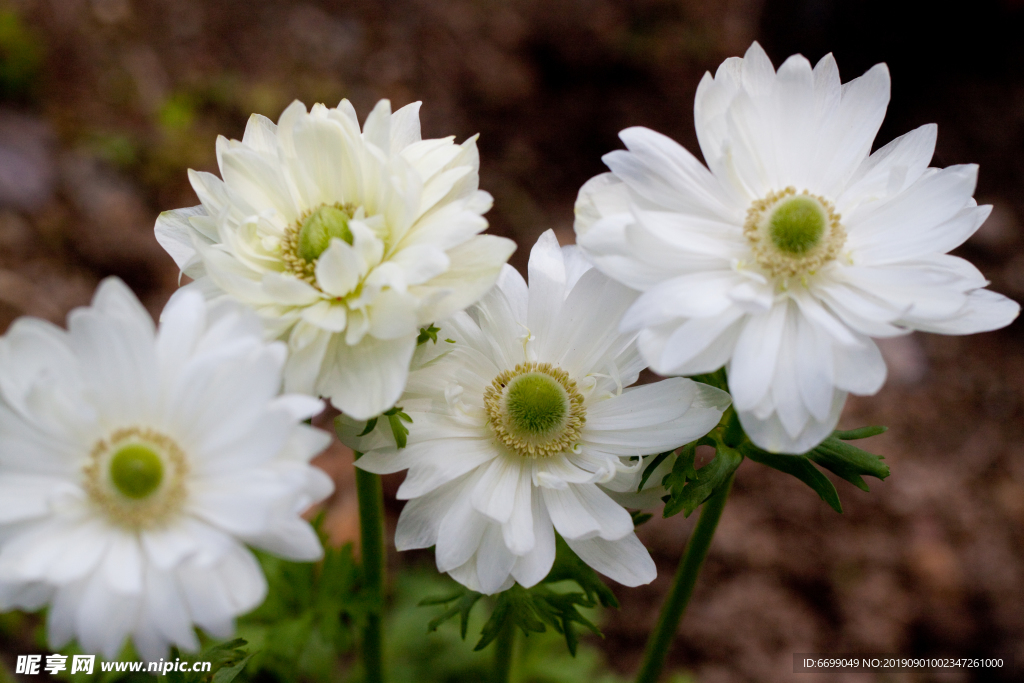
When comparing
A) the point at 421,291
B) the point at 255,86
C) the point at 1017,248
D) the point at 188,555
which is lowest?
the point at 188,555

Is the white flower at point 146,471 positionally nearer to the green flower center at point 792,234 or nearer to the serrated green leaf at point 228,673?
the serrated green leaf at point 228,673

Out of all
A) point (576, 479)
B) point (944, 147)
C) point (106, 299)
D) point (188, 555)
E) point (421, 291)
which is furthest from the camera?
point (944, 147)

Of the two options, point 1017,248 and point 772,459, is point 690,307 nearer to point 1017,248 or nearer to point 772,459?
point 772,459

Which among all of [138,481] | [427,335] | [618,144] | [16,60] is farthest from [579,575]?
[16,60]

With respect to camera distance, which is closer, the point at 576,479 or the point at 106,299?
the point at 106,299

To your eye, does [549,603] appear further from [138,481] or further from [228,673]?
[138,481]

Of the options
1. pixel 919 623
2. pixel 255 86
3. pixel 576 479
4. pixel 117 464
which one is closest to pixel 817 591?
pixel 919 623
